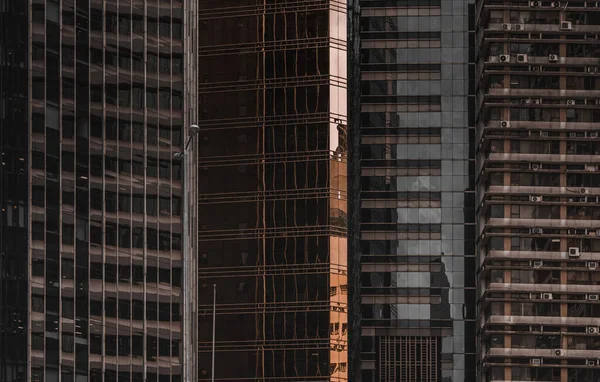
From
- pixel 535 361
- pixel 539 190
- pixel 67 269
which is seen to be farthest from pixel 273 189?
pixel 67 269

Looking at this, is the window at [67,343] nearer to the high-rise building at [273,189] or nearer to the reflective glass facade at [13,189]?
the reflective glass facade at [13,189]

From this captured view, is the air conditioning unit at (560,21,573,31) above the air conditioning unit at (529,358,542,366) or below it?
above

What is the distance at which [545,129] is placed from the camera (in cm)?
16238

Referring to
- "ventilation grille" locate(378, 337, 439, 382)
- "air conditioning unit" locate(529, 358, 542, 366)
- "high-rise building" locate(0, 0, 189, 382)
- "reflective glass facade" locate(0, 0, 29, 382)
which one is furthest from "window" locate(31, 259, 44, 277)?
"air conditioning unit" locate(529, 358, 542, 366)

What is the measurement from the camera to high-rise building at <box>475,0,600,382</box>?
159m

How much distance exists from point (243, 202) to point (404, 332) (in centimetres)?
2250

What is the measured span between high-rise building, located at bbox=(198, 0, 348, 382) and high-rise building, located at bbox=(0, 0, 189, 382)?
28543mm

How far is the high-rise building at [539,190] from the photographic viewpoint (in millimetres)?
158750

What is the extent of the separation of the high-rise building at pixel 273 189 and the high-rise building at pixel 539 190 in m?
18.1

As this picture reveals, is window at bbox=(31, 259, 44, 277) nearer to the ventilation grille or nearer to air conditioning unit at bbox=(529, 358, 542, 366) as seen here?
the ventilation grille

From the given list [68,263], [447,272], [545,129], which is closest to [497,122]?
[545,129]

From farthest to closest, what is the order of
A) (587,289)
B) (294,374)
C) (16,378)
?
(587,289)
(294,374)
(16,378)

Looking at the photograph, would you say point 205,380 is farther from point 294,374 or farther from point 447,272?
point 447,272

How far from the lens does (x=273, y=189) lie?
15200 cm
